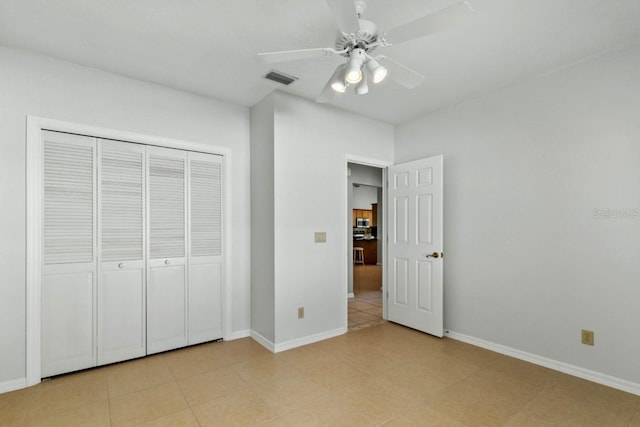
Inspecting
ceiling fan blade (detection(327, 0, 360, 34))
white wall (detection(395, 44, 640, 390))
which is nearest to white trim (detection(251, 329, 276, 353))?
white wall (detection(395, 44, 640, 390))

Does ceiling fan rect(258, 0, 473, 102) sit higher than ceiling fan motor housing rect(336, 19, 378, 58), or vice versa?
ceiling fan motor housing rect(336, 19, 378, 58)

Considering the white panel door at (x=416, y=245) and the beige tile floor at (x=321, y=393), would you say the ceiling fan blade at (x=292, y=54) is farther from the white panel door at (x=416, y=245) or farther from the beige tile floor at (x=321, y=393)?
the beige tile floor at (x=321, y=393)

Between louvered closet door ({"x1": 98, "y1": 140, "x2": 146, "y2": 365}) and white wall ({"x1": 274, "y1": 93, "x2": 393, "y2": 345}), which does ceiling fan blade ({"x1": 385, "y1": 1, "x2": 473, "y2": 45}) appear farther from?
louvered closet door ({"x1": 98, "y1": 140, "x2": 146, "y2": 365})

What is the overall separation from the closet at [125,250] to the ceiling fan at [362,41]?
187cm

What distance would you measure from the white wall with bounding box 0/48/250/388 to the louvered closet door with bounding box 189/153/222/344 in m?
0.17

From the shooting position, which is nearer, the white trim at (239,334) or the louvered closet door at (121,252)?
the louvered closet door at (121,252)

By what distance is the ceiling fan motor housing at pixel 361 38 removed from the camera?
6.07 ft

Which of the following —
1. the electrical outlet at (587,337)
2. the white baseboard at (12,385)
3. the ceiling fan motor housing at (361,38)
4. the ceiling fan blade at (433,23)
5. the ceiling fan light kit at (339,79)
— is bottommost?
the white baseboard at (12,385)

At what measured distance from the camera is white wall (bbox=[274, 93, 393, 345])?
3.40 m

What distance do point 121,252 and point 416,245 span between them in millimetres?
3181

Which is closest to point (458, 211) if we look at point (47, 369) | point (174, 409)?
point (174, 409)

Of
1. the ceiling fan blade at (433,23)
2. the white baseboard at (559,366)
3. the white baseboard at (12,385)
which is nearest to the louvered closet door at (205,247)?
the white baseboard at (12,385)

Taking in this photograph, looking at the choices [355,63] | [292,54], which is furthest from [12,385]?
[355,63]

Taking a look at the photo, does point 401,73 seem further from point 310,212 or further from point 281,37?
point 310,212
